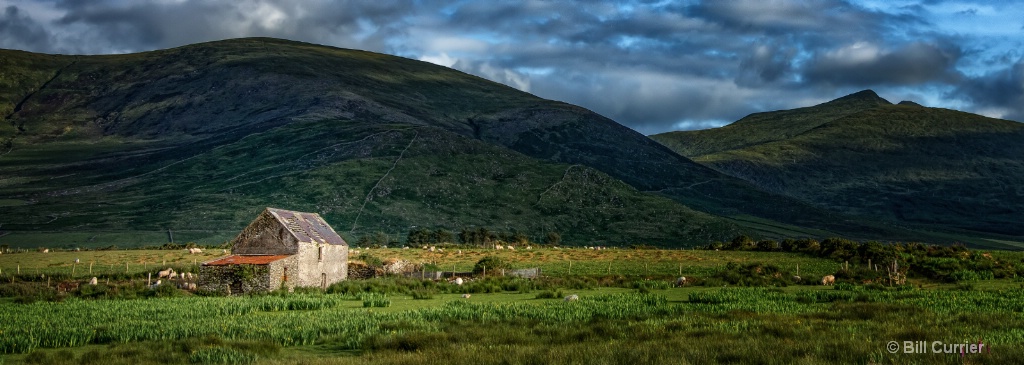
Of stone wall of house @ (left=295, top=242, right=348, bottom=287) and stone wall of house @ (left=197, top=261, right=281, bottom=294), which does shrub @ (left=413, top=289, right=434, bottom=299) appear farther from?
stone wall of house @ (left=295, top=242, right=348, bottom=287)

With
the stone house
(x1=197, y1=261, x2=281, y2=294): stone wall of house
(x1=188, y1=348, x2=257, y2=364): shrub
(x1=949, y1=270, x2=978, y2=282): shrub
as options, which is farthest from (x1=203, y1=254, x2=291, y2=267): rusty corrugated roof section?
(x1=949, y1=270, x2=978, y2=282): shrub

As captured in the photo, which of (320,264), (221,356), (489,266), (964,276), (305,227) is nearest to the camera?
(221,356)

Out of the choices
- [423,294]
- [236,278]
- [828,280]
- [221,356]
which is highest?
[828,280]

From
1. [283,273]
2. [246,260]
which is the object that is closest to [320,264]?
[283,273]

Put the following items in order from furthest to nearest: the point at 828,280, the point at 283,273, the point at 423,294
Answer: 1. the point at 283,273
2. the point at 828,280
3. the point at 423,294

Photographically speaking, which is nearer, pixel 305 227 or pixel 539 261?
pixel 305 227

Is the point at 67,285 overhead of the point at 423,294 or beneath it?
beneath

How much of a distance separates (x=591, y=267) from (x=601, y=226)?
84.8 metres

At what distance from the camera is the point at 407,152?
578 ft

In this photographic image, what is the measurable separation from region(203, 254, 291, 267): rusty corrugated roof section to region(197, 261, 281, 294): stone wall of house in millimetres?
202

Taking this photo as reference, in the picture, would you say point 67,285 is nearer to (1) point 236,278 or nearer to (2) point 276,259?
(1) point 236,278

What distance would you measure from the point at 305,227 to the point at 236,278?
7281 millimetres

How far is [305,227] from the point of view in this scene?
53.6m

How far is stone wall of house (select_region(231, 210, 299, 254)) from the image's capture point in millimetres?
50562
